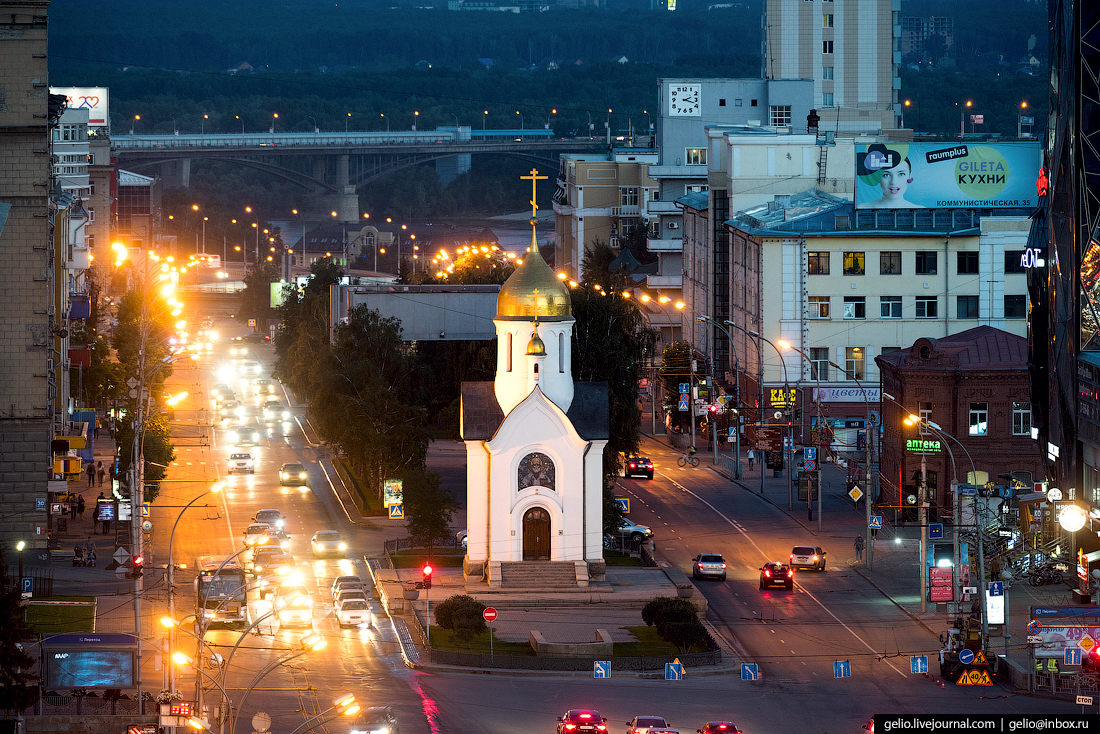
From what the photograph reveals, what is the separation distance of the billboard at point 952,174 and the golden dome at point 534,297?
42.6m

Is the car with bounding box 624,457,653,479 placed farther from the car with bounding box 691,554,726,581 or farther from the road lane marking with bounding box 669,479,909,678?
the car with bounding box 691,554,726,581

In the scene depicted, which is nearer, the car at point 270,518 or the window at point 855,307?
the car at point 270,518

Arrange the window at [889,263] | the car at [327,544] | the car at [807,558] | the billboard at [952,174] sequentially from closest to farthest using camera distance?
the car at [807,558] → the car at [327,544] → the window at [889,263] → the billboard at [952,174]

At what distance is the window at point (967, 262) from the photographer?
10975cm

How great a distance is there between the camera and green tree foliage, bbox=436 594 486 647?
63.8 metres

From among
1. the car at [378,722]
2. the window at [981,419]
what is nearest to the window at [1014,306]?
the window at [981,419]

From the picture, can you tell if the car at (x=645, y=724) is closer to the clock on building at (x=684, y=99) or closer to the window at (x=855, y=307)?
the window at (x=855, y=307)

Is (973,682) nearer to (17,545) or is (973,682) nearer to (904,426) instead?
(904,426)

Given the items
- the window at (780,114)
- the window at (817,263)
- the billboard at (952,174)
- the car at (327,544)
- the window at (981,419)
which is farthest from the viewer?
the window at (780,114)

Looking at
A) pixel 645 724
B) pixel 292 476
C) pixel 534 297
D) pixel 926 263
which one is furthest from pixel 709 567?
pixel 926 263

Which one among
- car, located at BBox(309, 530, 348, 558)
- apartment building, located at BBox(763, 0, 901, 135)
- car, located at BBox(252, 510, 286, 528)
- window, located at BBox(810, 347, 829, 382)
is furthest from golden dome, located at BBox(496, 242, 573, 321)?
apartment building, located at BBox(763, 0, 901, 135)

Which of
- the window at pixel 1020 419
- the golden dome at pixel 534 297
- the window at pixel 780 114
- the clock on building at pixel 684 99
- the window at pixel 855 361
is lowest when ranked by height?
the window at pixel 1020 419

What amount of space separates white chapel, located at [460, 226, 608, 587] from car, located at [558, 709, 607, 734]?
826 inches

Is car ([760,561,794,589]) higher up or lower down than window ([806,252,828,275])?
lower down
